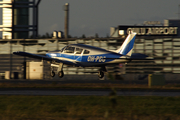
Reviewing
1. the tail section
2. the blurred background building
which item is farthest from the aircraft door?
the blurred background building

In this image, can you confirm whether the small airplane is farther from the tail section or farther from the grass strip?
the grass strip

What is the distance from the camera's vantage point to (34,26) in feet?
155

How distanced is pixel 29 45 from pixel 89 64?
75.1 feet

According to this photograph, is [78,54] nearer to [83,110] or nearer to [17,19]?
[83,110]

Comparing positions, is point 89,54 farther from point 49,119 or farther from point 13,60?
point 13,60

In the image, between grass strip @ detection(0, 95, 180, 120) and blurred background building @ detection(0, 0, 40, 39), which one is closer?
grass strip @ detection(0, 95, 180, 120)

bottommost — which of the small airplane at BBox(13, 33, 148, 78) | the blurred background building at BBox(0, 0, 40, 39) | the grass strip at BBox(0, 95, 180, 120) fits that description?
the grass strip at BBox(0, 95, 180, 120)

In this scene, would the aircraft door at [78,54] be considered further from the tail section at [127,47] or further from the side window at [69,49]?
the tail section at [127,47]

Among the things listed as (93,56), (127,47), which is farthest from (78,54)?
(127,47)

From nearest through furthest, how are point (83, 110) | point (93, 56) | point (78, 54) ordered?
point (83, 110), point (93, 56), point (78, 54)

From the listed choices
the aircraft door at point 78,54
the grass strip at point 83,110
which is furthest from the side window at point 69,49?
the grass strip at point 83,110

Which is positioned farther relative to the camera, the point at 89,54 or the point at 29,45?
the point at 29,45

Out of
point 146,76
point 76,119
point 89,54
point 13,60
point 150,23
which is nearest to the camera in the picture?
point 76,119

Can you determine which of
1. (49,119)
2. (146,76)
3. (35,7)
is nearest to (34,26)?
(35,7)
